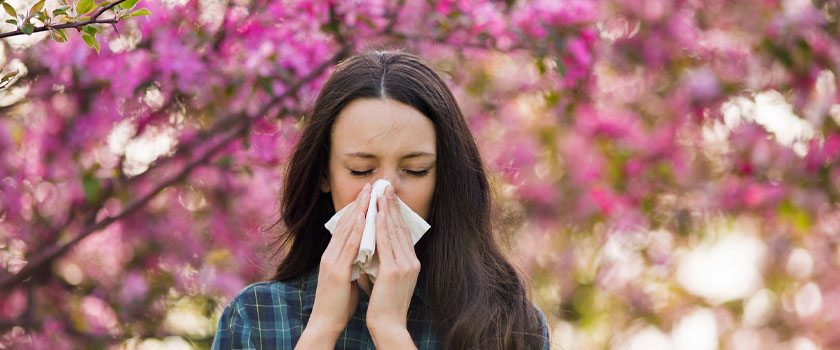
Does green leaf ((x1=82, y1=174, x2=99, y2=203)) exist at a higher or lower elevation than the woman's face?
lower

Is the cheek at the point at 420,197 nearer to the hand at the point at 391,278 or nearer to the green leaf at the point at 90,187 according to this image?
the hand at the point at 391,278

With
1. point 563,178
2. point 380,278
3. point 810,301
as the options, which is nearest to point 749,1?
point 563,178

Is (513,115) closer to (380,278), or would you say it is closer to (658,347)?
(658,347)

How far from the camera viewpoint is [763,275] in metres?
5.32

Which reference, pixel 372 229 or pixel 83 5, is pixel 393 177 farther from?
pixel 83 5

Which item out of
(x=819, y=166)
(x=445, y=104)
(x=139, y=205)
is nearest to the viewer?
(x=445, y=104)

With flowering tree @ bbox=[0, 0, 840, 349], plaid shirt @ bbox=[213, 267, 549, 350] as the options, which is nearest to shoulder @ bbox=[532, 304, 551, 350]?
plaid shirt @ bbox=[213, 267, 549, 350]

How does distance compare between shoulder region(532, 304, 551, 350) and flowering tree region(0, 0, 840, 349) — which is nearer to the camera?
shoulder region(532, 304, 551, 350)

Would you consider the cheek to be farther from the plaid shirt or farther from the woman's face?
the plaid shirt

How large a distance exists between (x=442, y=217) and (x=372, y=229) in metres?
0.29

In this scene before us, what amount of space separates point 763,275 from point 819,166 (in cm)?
79

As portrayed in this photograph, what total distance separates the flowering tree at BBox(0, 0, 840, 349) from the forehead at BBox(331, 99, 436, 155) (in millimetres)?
598

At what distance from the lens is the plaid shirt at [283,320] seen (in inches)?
93.8

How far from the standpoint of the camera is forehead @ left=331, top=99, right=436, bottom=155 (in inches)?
90.8
